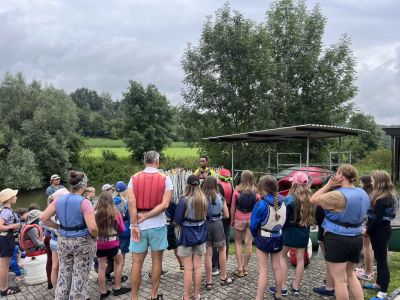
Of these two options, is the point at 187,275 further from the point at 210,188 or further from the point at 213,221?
the point at 210,188

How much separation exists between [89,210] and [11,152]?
28.7 m

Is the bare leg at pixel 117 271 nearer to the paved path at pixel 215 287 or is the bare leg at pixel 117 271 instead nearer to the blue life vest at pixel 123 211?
the paved path at pixel 215 287

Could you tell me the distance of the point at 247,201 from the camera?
5652 mm

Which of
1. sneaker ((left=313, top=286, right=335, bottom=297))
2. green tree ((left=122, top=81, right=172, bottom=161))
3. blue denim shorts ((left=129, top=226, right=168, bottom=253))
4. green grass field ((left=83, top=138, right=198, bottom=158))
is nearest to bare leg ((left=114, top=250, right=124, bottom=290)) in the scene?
blue denim shorts ((left=129, top=226, right=168, bottom=253))

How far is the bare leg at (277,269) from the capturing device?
478 centimetres

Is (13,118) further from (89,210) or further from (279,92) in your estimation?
(89,210)

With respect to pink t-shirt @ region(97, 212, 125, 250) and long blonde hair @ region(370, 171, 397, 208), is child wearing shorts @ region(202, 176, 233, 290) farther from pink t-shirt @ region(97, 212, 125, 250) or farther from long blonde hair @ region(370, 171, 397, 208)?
long blonde hair @ region(370, 171, 397, 208)

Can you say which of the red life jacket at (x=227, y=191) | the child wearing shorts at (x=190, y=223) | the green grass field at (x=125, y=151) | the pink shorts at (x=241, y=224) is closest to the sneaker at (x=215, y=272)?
the pink shorts at (x=241, y=224)

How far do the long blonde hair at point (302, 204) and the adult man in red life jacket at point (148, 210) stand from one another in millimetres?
1691

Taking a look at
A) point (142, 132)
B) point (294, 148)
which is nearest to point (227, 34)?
point (294, 148)

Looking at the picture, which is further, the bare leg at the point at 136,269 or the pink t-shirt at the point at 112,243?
the pink t-shirt at the point at 112,243

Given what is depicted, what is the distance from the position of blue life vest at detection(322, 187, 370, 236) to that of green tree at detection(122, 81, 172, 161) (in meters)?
36.6

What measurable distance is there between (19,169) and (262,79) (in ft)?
66.7

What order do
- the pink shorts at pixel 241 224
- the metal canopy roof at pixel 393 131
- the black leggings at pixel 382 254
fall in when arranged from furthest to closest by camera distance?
the metal canopy roof at pixel 393 131 → the pink shorts at pixel 241 224 → the black leggings at pixel 382 254
